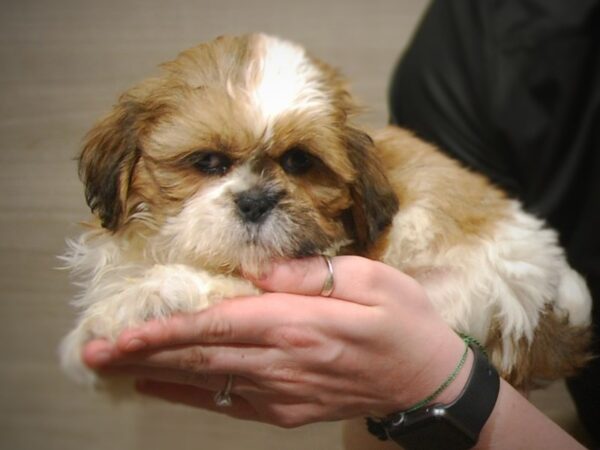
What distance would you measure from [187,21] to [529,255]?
0.67m

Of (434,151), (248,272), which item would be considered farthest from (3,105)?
(434,151)

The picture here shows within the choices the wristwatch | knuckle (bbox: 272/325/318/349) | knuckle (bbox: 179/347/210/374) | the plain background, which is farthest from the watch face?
knuckle (bbox: 179/347/210/374)

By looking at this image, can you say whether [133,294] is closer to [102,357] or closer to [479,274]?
[102,357]

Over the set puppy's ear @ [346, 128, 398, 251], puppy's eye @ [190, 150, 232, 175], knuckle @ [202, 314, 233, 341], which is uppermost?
puppy's eye @ [190, 150, 232, 175]

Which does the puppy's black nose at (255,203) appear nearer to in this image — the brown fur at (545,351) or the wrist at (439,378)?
the wrist at (439,378)

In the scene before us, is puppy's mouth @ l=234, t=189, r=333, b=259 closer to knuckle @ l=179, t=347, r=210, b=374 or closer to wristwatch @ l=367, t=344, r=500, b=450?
knuckle @ l=179, t=347, r=210, b=374

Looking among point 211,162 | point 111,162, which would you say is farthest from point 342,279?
point 111,162

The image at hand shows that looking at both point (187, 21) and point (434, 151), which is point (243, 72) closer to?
point (187, 21)

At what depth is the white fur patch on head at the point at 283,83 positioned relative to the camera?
2.66ft

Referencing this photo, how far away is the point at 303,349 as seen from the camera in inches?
33.5

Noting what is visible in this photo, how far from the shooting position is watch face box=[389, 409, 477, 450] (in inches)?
36.7

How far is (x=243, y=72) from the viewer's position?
823 millimetres

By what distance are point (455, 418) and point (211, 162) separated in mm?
533

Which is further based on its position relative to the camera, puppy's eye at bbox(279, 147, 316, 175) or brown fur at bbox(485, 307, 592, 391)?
brown fur at bbox(485, 307, 592, 391)
